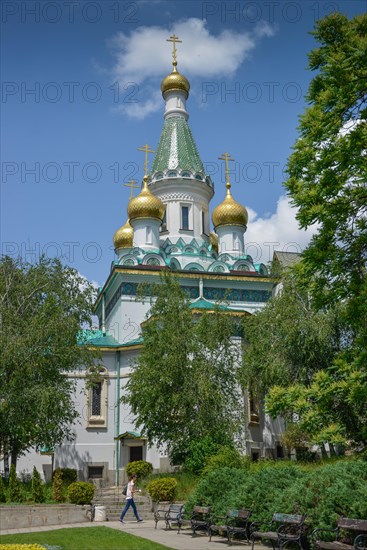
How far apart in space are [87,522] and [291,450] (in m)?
12.6

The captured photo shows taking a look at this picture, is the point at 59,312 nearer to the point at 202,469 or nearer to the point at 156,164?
the point at 202,469

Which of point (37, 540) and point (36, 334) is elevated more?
point (36, 334)

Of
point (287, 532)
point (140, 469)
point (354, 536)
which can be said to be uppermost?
point (140, 469)

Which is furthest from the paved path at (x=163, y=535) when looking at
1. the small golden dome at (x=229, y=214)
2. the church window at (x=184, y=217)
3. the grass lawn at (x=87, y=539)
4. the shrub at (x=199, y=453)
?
the church window at (x=184, y=217)

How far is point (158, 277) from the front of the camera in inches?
1177

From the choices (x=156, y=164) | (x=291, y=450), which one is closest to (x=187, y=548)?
(x=291, y=450)

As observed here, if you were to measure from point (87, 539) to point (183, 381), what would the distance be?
27.8 ft

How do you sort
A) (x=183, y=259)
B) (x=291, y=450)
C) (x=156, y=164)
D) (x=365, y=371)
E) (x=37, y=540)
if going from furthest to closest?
1. (x=156, y=164)
2. (x=183, y=259)
3. (x=291, y=450)
4. (x=37, y=540)
5. (x=365, y=371)

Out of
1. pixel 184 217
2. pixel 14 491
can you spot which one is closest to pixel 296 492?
pixel 14 491

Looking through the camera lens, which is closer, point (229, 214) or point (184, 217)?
point (229, 214)

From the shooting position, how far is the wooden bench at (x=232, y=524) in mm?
11648

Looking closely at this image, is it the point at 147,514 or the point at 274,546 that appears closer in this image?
the point at 274,546

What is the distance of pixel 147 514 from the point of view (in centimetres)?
1697

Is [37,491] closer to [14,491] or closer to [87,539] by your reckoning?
[14,491]
